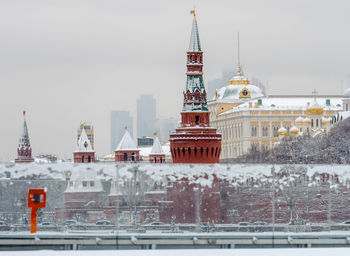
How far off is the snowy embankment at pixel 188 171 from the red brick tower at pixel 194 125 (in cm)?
2749

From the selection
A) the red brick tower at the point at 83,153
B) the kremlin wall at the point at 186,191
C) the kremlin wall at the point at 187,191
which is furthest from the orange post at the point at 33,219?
the red brick tower at the point at 83,153

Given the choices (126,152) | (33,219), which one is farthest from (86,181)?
(126,152)

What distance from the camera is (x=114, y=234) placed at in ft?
208

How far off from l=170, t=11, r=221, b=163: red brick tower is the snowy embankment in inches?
1082

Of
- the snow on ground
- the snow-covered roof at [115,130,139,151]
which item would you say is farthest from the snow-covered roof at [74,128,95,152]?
the snow on ground

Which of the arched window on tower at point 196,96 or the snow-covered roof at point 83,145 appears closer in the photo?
the arched window on tower at point 196,96

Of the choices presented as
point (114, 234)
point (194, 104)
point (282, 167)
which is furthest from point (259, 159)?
point (114, 234)

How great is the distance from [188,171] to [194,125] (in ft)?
97.6

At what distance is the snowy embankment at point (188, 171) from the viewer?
70.5 meters

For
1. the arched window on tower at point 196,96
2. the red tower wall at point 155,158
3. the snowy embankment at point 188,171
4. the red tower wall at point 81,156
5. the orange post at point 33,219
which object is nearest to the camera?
the orange post at point 33,219

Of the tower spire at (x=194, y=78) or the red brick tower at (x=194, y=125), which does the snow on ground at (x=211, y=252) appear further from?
the tower spire at (x=194, y=78)

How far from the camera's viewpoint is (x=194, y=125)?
102 metres

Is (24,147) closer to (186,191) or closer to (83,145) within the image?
(83,145)

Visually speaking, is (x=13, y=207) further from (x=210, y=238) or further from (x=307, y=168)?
(x=307, y=168)
